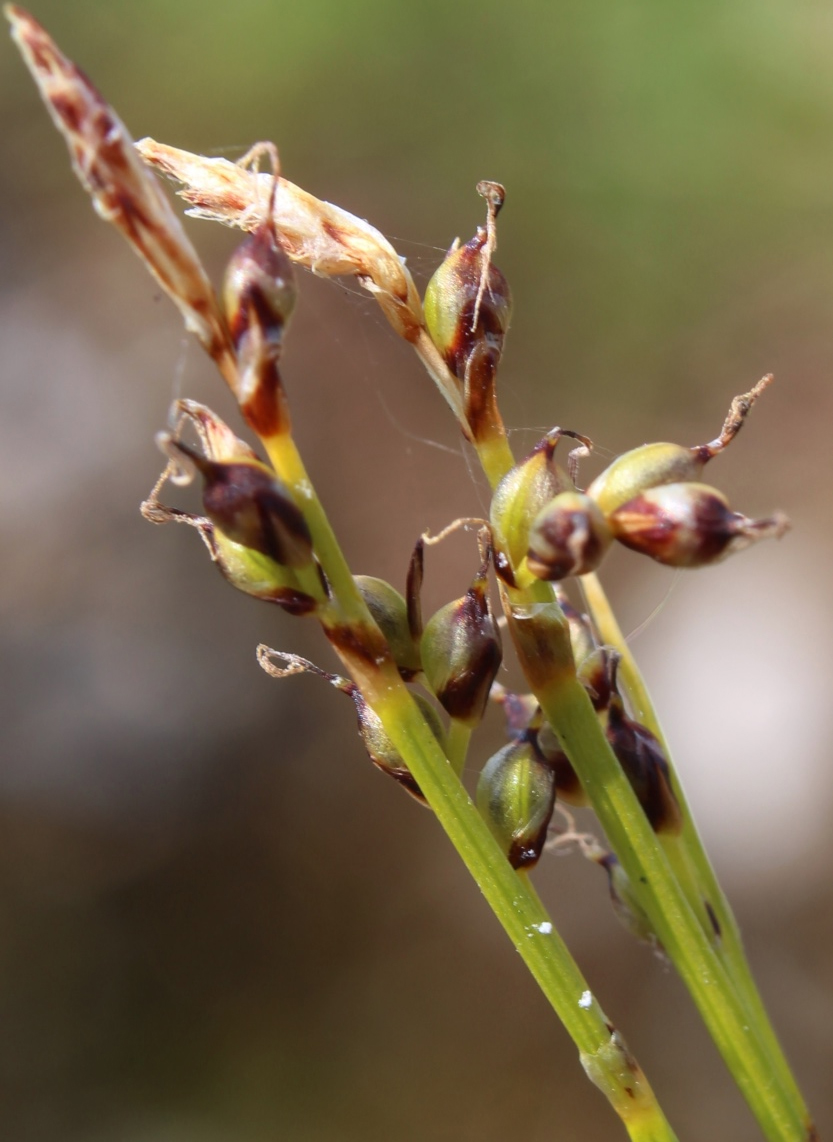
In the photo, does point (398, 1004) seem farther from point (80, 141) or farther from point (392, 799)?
point (80, 141)

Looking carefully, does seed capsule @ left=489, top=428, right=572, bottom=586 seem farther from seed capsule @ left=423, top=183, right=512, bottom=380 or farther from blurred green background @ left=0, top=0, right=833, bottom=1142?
blurred green background @ left=0, top=0, right=833, bottom=1142

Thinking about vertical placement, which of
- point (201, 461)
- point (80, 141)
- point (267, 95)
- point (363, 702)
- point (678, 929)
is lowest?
point (678, 929)

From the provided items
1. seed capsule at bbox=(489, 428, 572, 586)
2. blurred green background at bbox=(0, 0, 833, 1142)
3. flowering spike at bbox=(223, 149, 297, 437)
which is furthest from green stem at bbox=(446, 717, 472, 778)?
blurred green background at bbox=(0, 0, 833, 1142)

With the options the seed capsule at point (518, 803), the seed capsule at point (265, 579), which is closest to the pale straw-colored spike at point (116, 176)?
the seed capsule at point (265, 579)

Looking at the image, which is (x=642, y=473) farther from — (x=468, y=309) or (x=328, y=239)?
(x=328, y=239)

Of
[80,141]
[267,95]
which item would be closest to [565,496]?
[80,141]

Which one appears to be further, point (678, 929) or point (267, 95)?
point (267, 95)

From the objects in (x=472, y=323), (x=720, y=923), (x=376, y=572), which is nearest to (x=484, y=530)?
(x=472, y=323)
